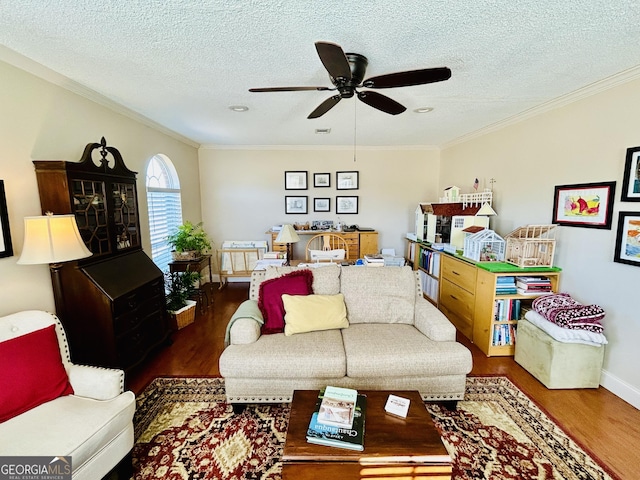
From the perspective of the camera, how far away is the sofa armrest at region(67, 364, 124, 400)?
62.8 inches

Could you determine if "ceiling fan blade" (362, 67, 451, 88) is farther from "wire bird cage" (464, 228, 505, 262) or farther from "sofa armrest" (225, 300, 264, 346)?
"wire bird cage" (464, 228, 505, 262)

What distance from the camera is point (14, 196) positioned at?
75.4 inches

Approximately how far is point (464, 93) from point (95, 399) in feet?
11.3

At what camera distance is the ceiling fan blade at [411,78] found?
5.22 ft

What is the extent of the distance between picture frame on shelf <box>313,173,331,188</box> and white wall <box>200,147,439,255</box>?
0.06m

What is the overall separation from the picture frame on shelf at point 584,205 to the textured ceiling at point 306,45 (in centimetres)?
83

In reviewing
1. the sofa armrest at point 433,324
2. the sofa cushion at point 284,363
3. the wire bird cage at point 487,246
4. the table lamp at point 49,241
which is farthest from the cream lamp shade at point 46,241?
the wire bird cage at point 487,246

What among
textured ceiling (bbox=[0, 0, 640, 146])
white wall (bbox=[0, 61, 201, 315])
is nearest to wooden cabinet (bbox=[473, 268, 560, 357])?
textured ceiling (bbox=[0, 0, 640, 146])

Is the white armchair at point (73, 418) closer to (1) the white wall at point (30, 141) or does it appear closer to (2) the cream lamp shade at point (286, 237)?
(1) the white wall at point (30, 141)

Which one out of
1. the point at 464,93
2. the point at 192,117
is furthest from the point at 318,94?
the point at 192,117

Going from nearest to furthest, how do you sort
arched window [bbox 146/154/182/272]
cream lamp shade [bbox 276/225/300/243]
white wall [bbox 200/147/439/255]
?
1. cream lamp shade [bbox 276/225/300/243]
2. arched window [bbox 146/154/182/272]
3. white wall [bbox 200/147/439/255]

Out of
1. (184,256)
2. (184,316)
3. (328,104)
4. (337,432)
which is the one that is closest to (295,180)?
(184,256)

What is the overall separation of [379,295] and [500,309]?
1.23 m

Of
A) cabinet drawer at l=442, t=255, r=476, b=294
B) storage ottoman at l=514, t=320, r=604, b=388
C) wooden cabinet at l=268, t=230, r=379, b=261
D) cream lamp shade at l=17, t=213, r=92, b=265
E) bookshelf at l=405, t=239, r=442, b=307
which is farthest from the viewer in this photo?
wooden cabinet at l=268, t=230, r=379, b=261
